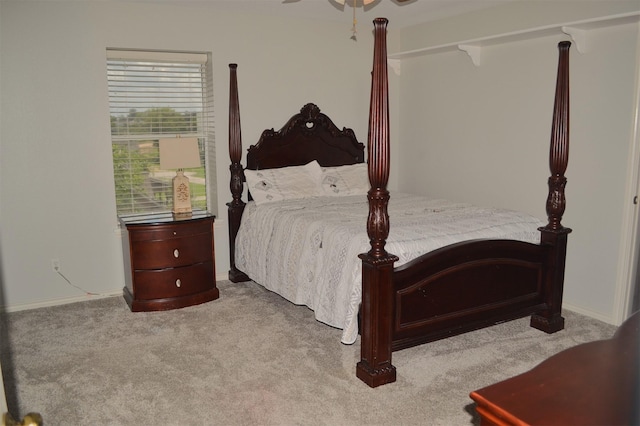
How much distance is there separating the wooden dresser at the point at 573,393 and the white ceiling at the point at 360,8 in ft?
11.2

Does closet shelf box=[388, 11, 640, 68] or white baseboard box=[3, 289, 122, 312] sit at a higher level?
closet shelf box=[388, 11, 640, 68]

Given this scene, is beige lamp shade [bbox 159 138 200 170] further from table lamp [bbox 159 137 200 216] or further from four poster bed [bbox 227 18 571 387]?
four poster bed [bbox 227 18 571 387]

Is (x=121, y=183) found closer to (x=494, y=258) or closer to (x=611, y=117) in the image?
(x=494, y=258)

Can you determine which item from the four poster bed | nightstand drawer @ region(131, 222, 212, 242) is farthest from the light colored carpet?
nightstand drawer @ region(131, 222, 212, 242)

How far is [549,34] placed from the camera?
380 cm

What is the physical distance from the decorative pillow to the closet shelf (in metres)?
1.22

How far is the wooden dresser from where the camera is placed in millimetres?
917

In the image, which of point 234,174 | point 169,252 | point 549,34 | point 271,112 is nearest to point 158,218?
point 169,252

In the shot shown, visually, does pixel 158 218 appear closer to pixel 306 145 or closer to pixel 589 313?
pixel 306 145

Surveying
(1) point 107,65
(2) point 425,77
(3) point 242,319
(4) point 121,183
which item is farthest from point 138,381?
(2) point 425,77

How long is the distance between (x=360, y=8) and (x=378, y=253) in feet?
8.64

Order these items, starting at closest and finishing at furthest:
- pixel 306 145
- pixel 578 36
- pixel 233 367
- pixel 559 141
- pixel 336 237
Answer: pixel 233 367 < pixel 336 237 < pixel 559 141 < pixel 578 36 < pixel 306 145

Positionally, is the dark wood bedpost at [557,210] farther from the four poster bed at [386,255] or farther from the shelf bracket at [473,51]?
the shelf bracket at [473,51]

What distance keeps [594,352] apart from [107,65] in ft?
13.6
